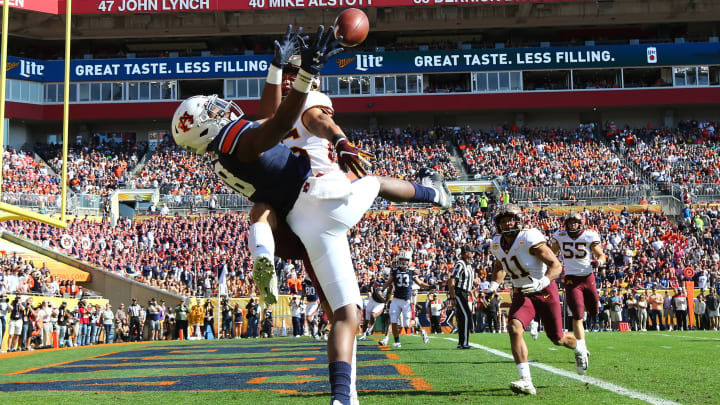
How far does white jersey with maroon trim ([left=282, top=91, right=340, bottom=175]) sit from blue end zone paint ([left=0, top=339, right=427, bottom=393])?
2584mm

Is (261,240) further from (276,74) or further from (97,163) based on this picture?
(97,163)

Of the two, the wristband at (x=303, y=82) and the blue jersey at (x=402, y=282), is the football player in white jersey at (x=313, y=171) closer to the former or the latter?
→ the wristband at (x=303, y=82)

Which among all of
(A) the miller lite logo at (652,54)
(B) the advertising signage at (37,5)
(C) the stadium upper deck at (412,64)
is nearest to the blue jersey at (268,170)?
(C) the stadium upper deck at (412,64)

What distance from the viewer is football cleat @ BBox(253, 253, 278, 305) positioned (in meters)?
Answer: 3.70

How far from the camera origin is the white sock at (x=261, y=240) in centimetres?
375

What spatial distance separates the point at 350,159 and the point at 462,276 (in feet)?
28.6

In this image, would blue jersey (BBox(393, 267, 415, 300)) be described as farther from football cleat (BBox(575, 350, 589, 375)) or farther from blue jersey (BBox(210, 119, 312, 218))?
blue jersey (BBox(210, 119, 312, 218))

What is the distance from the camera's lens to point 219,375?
314 inches

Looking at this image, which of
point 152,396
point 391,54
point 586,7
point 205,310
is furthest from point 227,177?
point 586,7

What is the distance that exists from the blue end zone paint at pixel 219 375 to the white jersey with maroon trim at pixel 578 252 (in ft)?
8.33

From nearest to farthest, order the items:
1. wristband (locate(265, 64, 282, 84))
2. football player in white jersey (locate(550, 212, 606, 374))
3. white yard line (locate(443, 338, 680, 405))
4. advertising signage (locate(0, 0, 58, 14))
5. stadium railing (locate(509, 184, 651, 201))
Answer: wristband (locate(265, 64, 282, 84)) → white yard line (locate(443, 338, 680, 405)) → football player in white jersey (locate(550, 212, 606, 374)) → stadium railing (locate(509, 184, 651, 201)) → advertising signage (locate(0, 0, 58, 14))

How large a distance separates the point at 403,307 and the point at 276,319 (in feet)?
34.9

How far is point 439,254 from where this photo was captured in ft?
86.8

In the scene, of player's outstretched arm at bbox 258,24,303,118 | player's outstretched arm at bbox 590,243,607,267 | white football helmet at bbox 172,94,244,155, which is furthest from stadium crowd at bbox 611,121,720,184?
white football helmet at bbox 172,94,244,155
